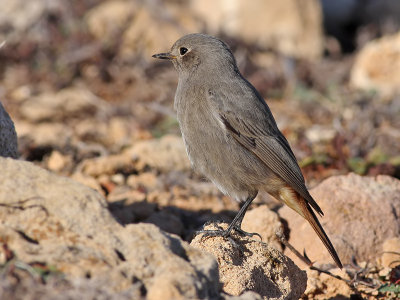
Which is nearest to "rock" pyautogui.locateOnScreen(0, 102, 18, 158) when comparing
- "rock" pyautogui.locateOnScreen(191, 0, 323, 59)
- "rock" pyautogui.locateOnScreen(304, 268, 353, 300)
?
"rock" pyautogui.locateOnScreen(304, 268, 353, 300)

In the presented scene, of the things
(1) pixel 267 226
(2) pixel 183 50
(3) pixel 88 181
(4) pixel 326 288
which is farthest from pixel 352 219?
(3) pixel 88 181

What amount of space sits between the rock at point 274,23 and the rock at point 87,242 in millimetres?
8930

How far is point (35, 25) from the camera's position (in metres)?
10.5

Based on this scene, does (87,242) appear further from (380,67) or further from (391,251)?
(380,67)

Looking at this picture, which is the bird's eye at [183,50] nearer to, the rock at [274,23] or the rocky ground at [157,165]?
the rocky ground at [157,165]

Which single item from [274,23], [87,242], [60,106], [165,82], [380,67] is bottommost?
[60,106]

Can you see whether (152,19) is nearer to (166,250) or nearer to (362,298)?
(362,298)

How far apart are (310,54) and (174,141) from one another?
5.21 metres

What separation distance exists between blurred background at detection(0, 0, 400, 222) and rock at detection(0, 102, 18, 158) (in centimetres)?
131

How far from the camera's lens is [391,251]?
16.2ft

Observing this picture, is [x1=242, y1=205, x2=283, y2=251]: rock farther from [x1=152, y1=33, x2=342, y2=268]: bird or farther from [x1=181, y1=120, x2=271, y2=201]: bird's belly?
[x1=181, y1=120, x2=271, y2=201]: bird's belly

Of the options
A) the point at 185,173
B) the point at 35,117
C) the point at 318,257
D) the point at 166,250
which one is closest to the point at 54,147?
the point at 35,117

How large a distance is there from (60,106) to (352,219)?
494 centimetres

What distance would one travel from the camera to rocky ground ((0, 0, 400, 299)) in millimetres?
2818
